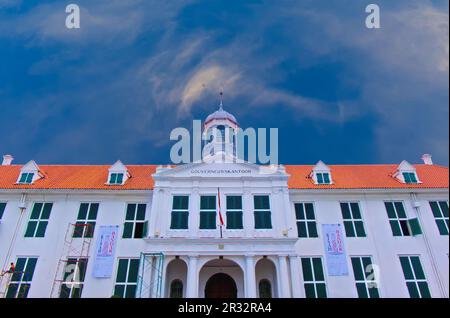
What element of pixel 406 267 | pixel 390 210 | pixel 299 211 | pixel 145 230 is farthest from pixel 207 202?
pixel 406 267

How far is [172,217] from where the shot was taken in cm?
1912

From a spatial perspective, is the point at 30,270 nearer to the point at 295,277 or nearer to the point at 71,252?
the point at 71,252

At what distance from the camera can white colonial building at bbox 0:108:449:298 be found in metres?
17.9

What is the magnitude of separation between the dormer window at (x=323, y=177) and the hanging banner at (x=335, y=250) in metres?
3.24

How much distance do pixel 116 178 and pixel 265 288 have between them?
41.0ft

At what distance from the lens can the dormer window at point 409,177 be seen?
21.8 meters

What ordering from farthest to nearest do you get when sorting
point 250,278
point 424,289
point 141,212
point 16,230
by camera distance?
1. point 141,212
2. point 16,230
3. point 424,289
4. point 250,278

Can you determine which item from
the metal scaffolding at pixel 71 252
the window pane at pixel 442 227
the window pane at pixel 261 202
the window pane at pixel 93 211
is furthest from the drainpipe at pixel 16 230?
the window pane at pixel 442 227

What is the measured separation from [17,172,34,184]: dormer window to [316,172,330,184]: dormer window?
20146 millimetres

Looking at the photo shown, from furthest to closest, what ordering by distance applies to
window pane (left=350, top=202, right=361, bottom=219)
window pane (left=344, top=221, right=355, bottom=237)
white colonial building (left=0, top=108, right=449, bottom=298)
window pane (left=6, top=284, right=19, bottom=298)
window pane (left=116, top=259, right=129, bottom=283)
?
window pane (left=350, top=202, right=361, bottom=219), window pane (left=344, top=221, right=355, bottom=237), window pane (left=116, top=259, right=129, bottom=283), white colonial building (left=0, top=108, right=449, bottom=298), window pane (left=6, top=284, right=19, bottom=298)

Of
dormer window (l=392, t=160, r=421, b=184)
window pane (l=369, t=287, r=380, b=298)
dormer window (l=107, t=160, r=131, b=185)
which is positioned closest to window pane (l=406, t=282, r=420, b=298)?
window pane (l=369, t=287, r=380, b=298)

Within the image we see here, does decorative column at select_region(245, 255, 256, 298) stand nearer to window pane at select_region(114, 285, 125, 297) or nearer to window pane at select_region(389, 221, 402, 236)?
window pane at select_region(114, 285, 125, 297)

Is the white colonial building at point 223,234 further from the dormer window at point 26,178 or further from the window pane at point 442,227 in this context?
the dormer window at point 26,178

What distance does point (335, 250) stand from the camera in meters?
19.3
